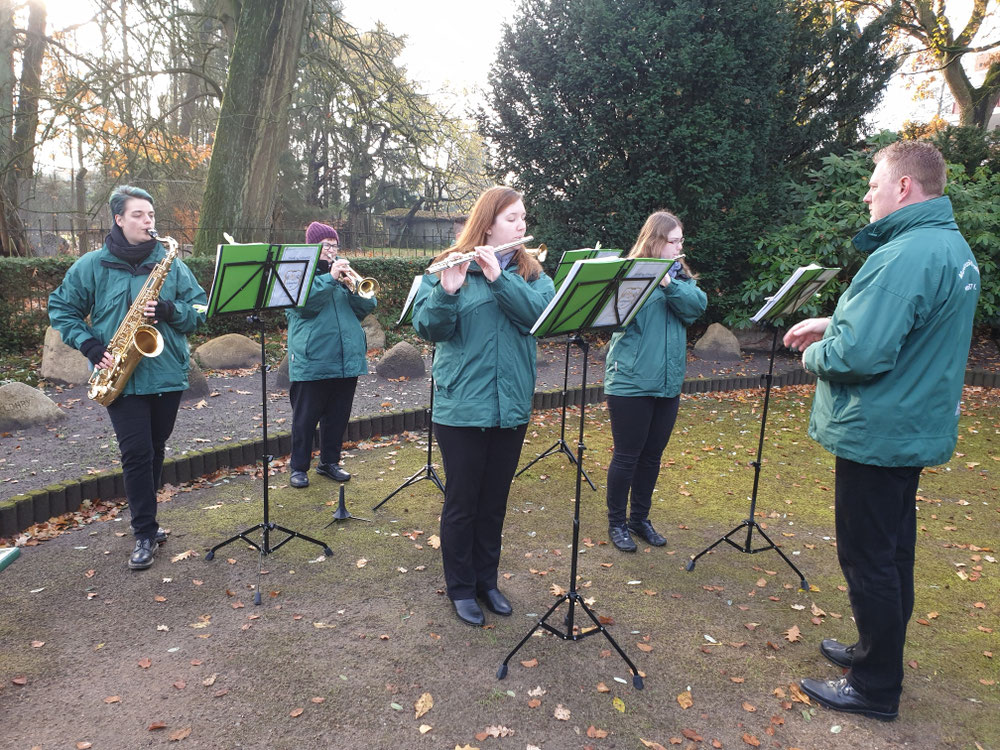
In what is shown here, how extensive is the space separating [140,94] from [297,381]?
30.7 ft

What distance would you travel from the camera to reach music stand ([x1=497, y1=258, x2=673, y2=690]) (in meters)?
2.93

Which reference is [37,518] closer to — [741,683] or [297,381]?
[297,381]

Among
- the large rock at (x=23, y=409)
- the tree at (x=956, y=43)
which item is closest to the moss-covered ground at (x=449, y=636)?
the large rock at (x=23, y=409)

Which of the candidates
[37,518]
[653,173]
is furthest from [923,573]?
[653,173]

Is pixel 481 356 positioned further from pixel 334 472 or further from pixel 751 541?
pixel 334 472

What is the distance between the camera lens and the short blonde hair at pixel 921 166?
265cm

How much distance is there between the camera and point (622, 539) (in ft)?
14.7

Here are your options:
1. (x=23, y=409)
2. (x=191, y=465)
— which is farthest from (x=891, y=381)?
(x=23, y=409)

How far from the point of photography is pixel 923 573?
14.0ft

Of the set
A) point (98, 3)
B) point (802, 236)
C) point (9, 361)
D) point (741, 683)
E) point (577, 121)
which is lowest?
point (741, 683)

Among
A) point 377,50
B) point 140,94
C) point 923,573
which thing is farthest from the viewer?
point 377,50

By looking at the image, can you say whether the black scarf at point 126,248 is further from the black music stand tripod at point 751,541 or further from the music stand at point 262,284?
the black music stand tripod at point 751,541

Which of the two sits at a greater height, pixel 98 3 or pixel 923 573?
pixel 98 3

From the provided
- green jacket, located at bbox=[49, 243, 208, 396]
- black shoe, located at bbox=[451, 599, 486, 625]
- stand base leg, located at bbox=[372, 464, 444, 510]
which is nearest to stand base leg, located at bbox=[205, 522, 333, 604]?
stand base leg, located at bbox=[372, 464, 444, 510]
